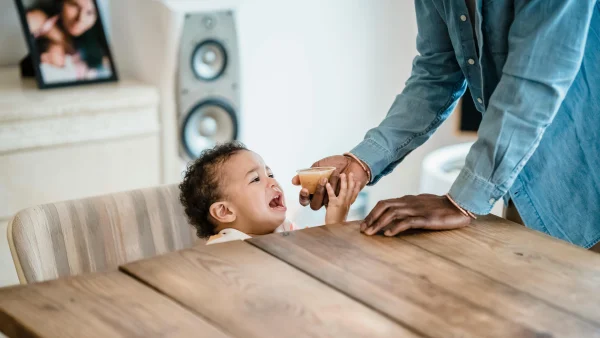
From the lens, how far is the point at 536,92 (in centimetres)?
162

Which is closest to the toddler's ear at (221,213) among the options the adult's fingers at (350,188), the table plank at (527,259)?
the adult's fingers at (350,188)

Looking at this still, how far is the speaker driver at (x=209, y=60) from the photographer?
3.12 m

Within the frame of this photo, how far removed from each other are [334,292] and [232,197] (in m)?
0.70

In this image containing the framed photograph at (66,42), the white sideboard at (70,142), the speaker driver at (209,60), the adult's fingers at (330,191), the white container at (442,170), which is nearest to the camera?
the adult's fingers at (330,191)

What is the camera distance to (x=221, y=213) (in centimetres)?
202

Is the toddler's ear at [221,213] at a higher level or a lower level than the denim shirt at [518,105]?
lower

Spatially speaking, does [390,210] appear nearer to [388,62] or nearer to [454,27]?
[454,27]

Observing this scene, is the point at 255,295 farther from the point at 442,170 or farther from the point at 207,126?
the point at 442,170

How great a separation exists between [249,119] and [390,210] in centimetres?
195

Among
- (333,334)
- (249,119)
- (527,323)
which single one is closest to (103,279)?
(333,334)

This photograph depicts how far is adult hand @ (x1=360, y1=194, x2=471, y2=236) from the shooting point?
1620mm

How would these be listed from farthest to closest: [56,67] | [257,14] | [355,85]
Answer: [355,85] < [257,14] < [56,67]

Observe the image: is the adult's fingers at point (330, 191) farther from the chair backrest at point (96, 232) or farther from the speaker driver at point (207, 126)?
the speaker driver at point (207, 126)

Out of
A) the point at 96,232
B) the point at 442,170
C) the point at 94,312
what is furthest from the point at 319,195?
the point at 442,170
